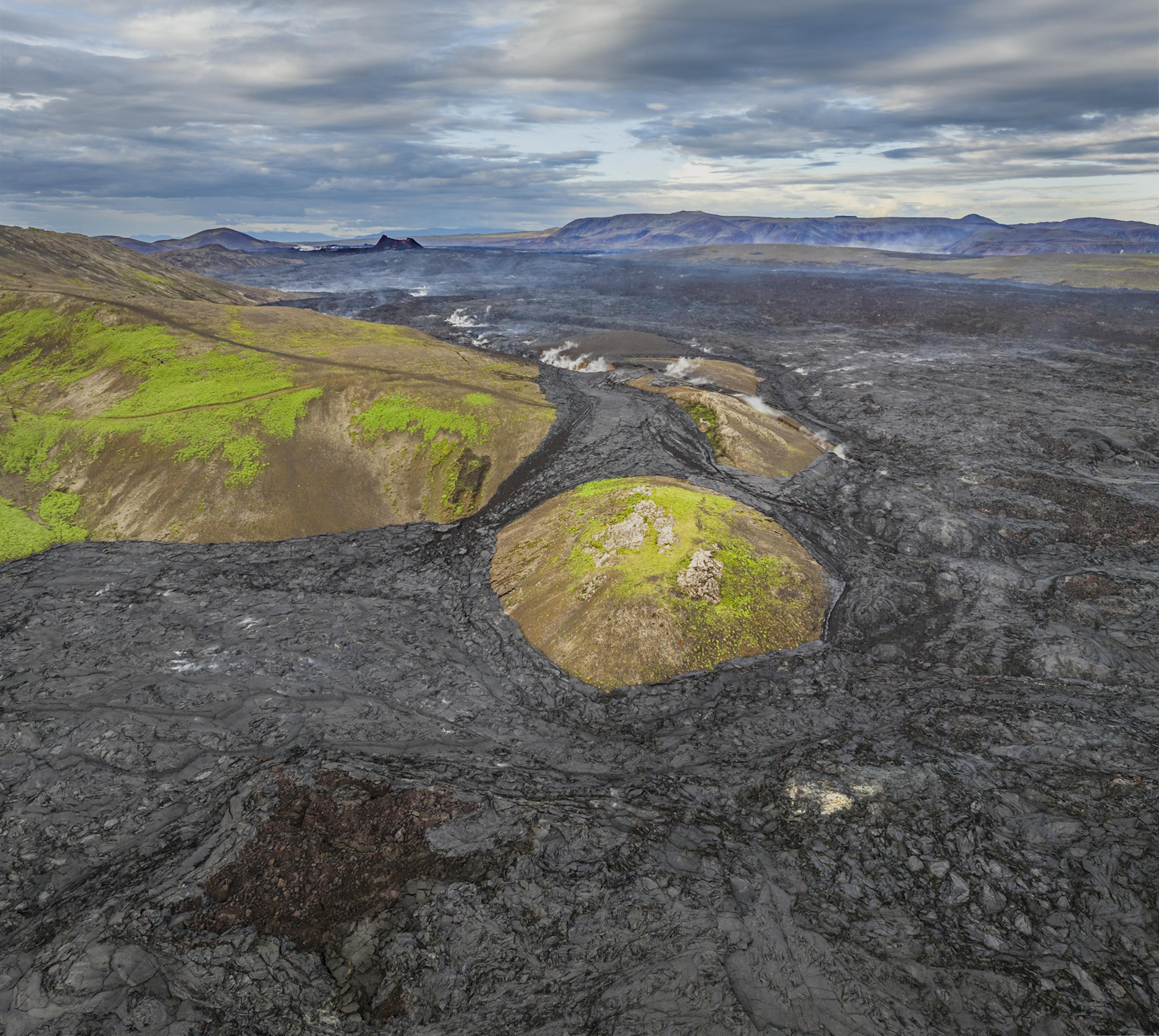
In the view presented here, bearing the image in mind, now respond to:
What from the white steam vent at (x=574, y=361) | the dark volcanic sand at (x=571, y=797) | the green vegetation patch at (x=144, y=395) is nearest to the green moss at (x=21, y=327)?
the green vegetation patch at (x=144, y=395)

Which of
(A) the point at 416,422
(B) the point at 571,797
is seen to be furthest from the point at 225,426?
(B) the point at 571,797

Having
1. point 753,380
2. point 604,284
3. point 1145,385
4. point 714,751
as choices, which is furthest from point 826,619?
point 604,284

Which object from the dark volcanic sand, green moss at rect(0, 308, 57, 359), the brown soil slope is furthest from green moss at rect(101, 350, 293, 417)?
the brown soil slope

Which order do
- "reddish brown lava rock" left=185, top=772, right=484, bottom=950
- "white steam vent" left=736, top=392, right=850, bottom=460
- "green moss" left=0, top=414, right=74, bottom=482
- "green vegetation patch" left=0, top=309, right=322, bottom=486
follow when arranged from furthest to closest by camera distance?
"white steam vent" left=736, top=392, right=850, bottom=460, "green vegetation patch" left=0, top=309, right=322, bottom=486, "green moss" left=0, top=414, right=74, bottom=482, "reddish brown lava rock" left=185, top=772, right=484, bottom=950

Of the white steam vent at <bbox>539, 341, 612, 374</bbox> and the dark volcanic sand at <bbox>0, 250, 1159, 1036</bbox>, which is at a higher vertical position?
the white steam vent at <bbox>539, 341, 612, 374</bbox>

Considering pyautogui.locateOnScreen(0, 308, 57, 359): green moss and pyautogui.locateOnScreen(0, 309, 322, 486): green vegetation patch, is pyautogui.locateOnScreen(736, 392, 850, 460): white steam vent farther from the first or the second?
pyautogui.locateOnScreen(0, 308, 57, 359): green moss

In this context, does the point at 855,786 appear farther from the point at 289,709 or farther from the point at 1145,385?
the point at 1145,385
